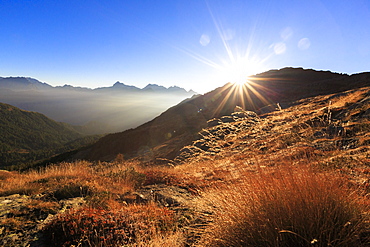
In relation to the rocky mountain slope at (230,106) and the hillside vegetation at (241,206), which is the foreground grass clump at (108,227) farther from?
the rocky mountain slope at (230,106)

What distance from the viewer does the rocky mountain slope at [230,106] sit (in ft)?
122

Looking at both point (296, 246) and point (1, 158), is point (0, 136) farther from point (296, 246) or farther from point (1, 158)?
point (296, 246)

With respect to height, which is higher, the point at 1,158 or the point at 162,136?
the point at 162,136

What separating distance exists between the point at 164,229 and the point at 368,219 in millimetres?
2795

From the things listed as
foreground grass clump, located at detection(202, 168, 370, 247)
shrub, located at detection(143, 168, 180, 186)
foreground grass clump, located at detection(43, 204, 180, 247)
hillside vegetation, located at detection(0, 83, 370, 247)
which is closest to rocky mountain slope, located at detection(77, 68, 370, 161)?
shrub, located at detection(143, 168, 180, 186)

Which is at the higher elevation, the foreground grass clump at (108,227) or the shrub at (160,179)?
the foreground grass clump at (108,227)

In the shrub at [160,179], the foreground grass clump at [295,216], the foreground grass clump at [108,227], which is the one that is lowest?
the shrub at [160,179]

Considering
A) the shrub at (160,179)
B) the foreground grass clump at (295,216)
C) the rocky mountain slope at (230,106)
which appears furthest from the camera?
the rocky mountain slope at (230,106)

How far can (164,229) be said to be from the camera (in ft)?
10.7

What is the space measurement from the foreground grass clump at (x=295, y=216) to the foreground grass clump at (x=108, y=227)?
1.11 meters

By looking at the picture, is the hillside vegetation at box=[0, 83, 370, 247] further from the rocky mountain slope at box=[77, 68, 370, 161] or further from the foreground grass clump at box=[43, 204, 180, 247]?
the rocky mountain slope at box=[77, 68, 370, 161]

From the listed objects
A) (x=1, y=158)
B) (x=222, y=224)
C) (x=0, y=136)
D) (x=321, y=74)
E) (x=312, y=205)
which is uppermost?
(x=321, y=74)

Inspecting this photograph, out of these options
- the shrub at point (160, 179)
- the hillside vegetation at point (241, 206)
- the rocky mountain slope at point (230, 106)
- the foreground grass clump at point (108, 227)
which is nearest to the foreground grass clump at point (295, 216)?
the hillside vegetation at point (241, 206)

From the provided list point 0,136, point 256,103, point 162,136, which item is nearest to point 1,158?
point 0,136
